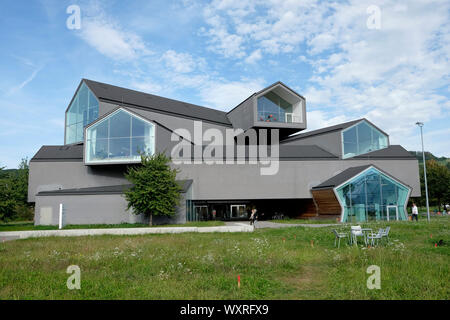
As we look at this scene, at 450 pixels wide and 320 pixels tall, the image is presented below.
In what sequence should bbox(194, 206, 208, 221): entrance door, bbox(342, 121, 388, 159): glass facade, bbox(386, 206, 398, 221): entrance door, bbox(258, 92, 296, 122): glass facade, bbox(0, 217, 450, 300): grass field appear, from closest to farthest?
bbox(0, 217, 450, 300): grass field → bbox(386, 206, 398, 221): entrance door → bbox(342, 121, 388, 159): glass facade → bbox(194, 206, 208, 221): entrance door → bbox(258, 92, 296, 122): glass facade

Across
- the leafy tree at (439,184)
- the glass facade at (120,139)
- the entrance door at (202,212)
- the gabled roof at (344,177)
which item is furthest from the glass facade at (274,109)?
the leafy tree at (439,184)

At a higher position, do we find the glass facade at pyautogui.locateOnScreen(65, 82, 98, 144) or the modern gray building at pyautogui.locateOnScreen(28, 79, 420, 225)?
the glass facade at pyautogui.locateOnScreen(65, 82, 98, 144)

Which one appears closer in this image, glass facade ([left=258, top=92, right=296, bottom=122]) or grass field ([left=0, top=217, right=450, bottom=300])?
grass field ([left=0, top=217, right=450, bottom=300])

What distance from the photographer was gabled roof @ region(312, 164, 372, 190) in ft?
98.4

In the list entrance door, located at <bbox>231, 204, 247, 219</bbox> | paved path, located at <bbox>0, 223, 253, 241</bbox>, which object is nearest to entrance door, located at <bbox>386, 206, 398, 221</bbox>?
paved path, located at <bbox>0, 223, 253, 241</bbox>

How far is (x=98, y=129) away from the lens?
2984 centimetres

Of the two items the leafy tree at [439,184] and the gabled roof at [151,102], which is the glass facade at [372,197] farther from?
the leafy tree at [439,184]

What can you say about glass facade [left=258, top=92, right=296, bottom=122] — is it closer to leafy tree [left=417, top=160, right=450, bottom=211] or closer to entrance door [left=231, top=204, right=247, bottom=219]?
entrance door [left=231, top=204, right=247, bottom=219]

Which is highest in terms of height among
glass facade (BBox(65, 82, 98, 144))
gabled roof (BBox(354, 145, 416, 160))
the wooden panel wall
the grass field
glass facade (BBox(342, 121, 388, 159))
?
glass facade (BBox(65, 82, 98, 144))

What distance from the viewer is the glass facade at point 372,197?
29.8m

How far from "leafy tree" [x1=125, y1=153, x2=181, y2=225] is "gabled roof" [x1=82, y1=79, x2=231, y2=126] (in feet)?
41.2
